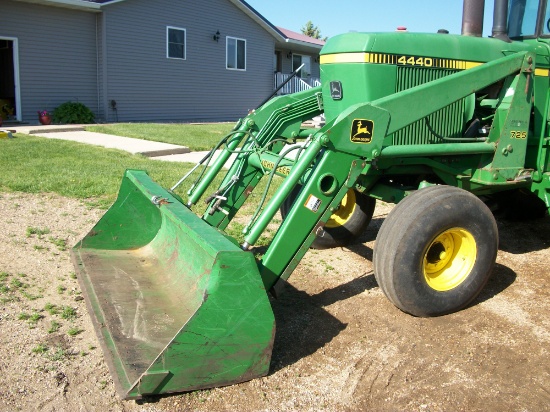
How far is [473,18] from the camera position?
492 centimetres

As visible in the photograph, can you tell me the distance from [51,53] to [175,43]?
4.48 metres

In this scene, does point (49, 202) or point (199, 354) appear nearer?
point (199, 354)

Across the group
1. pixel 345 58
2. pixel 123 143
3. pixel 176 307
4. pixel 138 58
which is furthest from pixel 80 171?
pixel 138 58

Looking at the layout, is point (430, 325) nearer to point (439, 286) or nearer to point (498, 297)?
point (439, 286)

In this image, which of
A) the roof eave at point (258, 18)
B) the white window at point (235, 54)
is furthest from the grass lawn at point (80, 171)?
the roof eave at point (258, 18)

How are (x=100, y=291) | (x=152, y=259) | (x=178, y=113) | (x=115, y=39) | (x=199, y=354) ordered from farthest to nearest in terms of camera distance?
(x=178, y=113) → (x=115, y=39) → (x=152, y=259) → (x=100, y=291) → (x=199, y=354)

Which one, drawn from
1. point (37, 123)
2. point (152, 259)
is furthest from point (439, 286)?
point (37, 123)

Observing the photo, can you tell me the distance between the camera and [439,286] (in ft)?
13.5

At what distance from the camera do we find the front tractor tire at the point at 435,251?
377cm

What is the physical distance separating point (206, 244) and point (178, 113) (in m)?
17.4

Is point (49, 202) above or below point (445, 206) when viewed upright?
below

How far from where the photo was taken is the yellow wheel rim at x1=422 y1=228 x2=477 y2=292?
409 cm

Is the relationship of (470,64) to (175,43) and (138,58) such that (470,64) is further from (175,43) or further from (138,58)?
(175,43)

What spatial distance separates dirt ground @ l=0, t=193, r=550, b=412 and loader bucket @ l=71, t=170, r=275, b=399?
156 mm
